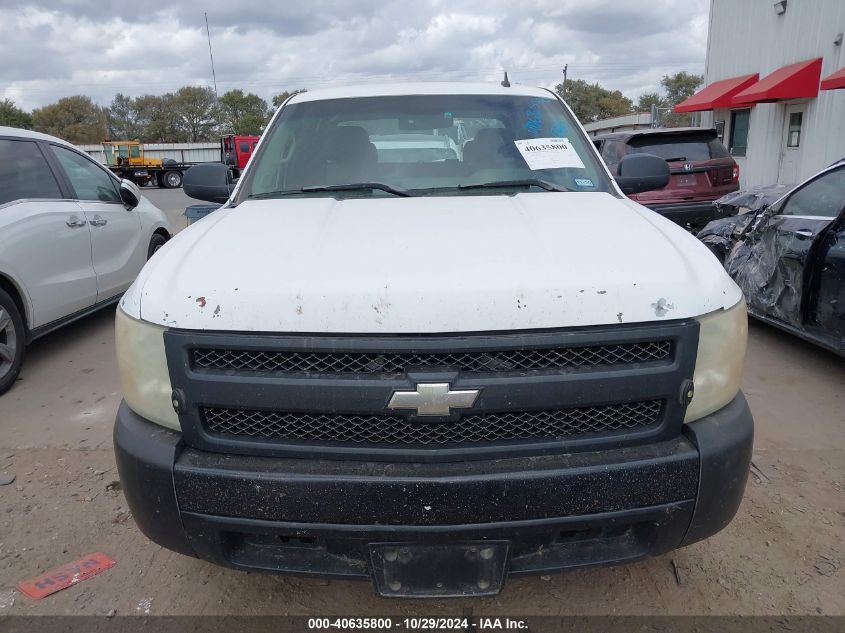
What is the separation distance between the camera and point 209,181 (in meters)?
3.53

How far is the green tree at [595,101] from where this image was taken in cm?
7844

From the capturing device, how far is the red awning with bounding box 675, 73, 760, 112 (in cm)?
1784

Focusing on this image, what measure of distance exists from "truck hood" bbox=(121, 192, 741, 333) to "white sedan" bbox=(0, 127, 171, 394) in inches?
113

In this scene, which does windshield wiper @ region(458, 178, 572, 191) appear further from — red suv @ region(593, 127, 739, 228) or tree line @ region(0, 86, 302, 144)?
tree line @ region(0, 86, 302, 144)

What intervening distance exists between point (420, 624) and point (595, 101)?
88083mm

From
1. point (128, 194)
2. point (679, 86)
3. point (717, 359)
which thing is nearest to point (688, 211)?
point (128, 194)

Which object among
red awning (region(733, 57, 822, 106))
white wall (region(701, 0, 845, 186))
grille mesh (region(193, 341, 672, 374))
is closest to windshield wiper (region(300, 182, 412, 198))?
grille mesh (region(193, 341, 672, 374))

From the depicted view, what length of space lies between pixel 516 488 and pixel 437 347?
0.46 metres

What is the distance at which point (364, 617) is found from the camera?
7.79 ft

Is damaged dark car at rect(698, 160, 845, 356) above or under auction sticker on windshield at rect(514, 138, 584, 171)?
under

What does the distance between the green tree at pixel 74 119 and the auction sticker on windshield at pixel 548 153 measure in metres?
87.2

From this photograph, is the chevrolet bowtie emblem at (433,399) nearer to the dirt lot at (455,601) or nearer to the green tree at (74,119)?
the dirt lot at (455,601)

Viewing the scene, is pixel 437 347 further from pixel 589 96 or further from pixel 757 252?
pixel 589 96

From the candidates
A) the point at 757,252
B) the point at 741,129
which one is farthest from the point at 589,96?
the point at 757,252
